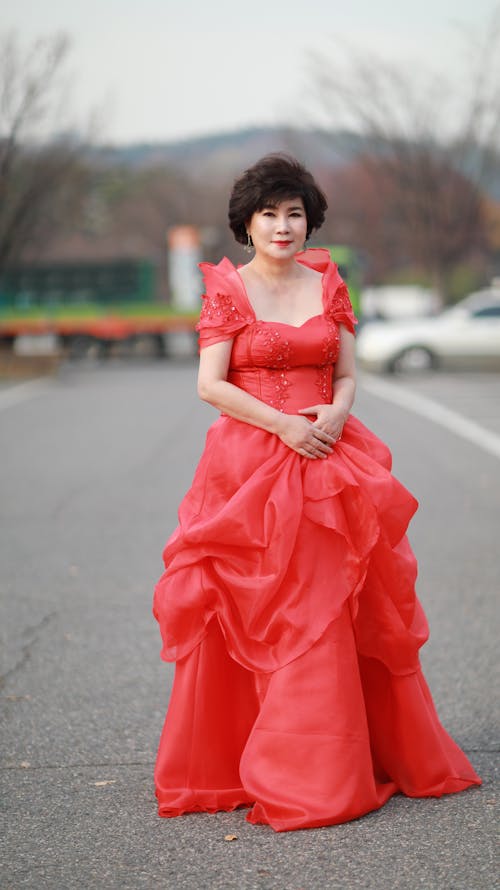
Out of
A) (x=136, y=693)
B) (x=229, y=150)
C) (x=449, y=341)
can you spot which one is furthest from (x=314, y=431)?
(x=229, y=150)

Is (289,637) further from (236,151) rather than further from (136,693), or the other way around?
(236,151)

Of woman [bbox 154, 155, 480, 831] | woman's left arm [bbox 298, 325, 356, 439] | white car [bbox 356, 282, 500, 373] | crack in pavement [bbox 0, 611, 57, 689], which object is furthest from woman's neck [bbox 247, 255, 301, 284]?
white car [bbox 356, 282, 500, 373]

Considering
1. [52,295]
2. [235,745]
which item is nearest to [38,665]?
[235,745]

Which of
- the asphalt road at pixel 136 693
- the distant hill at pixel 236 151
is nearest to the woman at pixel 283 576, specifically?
the asphalt road at pixel 136 693

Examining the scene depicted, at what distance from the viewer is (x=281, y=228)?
4.04m

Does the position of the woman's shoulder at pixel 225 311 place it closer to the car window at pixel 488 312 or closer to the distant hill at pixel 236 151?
the distant hill at pixel 236 151

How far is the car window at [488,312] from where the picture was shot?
25547 millimetres

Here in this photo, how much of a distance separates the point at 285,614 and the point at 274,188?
4.22ft

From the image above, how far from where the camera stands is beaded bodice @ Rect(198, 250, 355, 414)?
403cm

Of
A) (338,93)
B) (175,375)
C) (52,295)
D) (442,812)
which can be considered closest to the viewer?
(442,812)

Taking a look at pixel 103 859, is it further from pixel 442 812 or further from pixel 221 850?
pixel 442 812

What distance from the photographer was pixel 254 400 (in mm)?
4012

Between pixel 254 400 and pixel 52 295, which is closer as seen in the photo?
pixel 254 400

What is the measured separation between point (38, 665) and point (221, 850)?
245 cm
